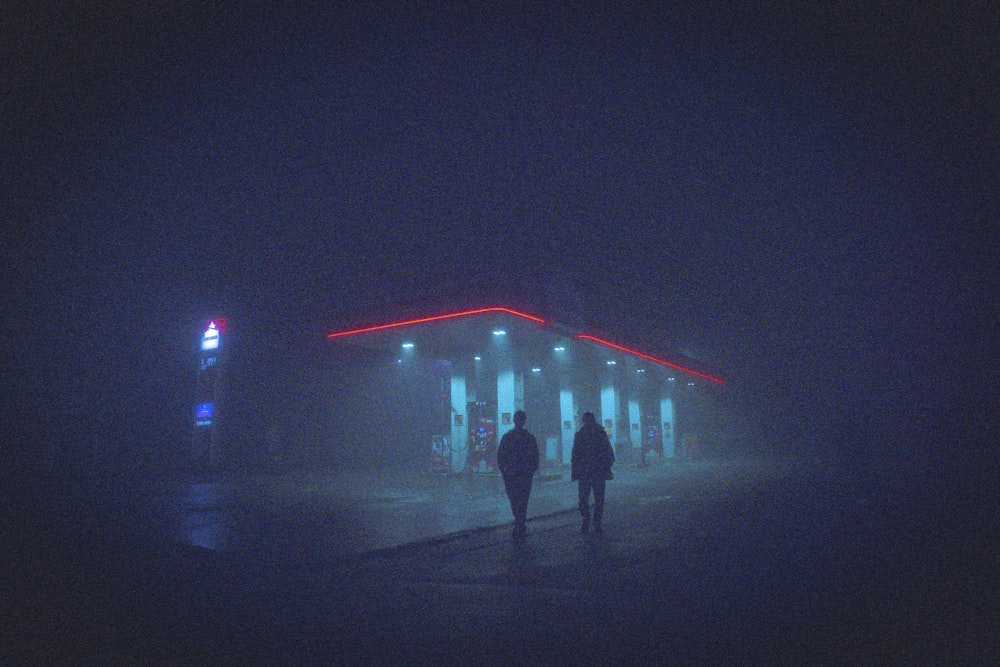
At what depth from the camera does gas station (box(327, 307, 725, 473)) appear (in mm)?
22188

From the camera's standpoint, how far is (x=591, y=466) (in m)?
11.3

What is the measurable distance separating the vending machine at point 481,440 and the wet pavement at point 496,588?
45.1 ft

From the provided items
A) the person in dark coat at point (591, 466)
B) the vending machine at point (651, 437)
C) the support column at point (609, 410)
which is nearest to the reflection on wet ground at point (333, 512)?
the person in dark coat at point (591, 466)

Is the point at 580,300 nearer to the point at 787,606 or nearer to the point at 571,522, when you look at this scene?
the point at 571,522

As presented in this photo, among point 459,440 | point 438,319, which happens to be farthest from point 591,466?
point 459,440

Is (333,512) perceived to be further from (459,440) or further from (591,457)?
(459,440)

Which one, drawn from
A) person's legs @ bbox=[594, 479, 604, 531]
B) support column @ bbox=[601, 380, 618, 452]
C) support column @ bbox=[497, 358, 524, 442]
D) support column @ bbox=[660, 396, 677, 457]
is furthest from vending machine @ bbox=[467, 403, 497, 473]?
support column @ bbox=[660, 396, 677, 457]

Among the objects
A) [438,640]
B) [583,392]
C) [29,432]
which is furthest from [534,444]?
[583,392]

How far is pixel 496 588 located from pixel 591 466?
451cm

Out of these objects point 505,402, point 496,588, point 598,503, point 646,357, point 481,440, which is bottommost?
point 496,588

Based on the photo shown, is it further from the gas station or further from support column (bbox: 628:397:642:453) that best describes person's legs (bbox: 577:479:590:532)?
support column (bbox: 628:397:642:453)

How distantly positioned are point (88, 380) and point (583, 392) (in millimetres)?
29401

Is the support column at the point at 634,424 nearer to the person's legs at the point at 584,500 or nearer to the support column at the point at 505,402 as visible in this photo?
the support column at the point at 505,402

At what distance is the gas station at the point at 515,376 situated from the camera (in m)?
22.2
